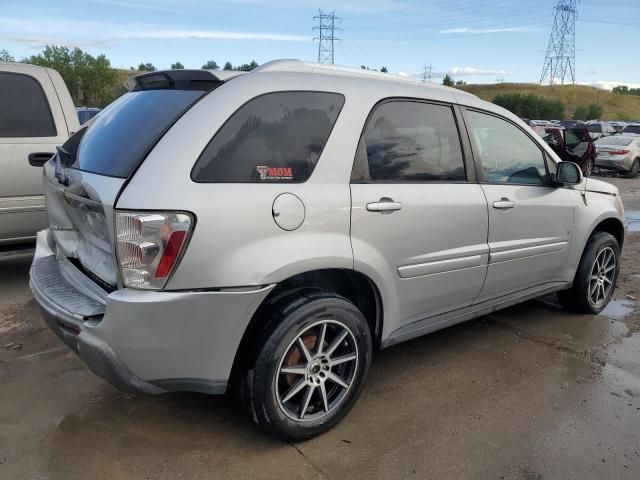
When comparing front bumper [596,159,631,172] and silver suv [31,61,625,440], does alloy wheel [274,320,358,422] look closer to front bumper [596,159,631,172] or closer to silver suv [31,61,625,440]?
silver suv [31,61,625,440]

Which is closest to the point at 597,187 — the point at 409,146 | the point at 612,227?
the point at 612,227

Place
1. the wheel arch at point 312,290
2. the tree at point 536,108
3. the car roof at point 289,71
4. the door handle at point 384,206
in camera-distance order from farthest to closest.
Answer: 1. the tree at point 536,108
2. the door handle at point 384,206
3. the car roof at point 289,71
4. the wheel arch at point 312,290

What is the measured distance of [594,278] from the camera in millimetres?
4797

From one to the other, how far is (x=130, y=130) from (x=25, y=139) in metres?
2.81

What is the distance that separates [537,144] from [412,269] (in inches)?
68.1

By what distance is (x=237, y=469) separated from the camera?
2.62 m

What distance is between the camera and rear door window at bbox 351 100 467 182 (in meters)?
3.01

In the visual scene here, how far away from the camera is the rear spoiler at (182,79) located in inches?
107

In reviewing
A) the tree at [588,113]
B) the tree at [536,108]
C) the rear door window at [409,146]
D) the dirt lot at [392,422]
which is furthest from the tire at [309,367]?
the tree at [588,113]

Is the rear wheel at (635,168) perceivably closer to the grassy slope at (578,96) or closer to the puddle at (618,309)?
the puddle at (618,309)

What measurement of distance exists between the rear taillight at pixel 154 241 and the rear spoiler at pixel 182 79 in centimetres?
72

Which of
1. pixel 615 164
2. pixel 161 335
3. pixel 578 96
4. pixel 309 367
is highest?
pixel 161 335

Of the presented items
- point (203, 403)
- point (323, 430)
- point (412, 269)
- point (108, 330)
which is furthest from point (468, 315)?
point (108, 330)

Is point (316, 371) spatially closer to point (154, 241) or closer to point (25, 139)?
point (154, 241)
